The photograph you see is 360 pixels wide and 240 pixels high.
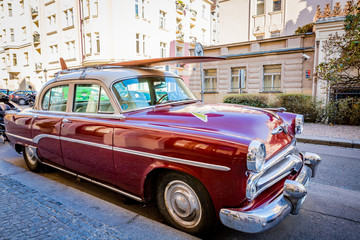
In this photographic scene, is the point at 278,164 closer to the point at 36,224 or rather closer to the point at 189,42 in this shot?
the point at 36,224

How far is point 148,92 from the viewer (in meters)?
3.46

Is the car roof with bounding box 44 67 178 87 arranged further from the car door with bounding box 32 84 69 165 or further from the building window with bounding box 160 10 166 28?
the building window with bounding box 160 10 166 28

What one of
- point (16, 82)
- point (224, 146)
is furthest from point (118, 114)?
point (16, 82)

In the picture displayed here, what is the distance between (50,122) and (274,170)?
330 centimetres

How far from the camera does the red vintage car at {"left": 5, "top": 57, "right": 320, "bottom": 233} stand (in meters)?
2.13

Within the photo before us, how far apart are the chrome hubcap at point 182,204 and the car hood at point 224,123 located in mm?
611

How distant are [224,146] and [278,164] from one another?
2.76ft

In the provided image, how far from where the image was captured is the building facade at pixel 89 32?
23.8 meters

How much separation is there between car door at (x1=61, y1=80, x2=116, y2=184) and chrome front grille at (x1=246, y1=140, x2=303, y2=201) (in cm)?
169

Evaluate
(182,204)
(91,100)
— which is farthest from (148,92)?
(182,204)

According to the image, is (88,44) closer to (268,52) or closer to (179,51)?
(179,51)

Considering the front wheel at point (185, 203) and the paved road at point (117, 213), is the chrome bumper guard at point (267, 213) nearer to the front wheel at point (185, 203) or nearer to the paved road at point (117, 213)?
the front wheel at point (185, 203)

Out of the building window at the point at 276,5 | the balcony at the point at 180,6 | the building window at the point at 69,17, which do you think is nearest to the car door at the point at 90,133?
the building window at the point at 276,5

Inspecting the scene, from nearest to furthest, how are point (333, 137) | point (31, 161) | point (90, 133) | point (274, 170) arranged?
point (274, 170), point (90, 133), point (31, 161), point (333, 137)
